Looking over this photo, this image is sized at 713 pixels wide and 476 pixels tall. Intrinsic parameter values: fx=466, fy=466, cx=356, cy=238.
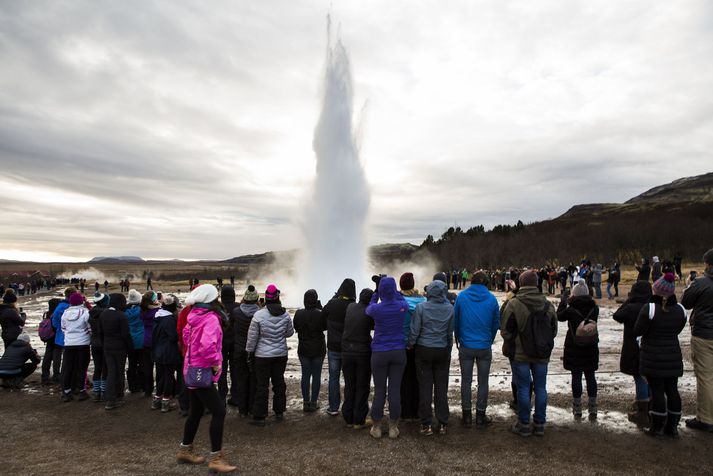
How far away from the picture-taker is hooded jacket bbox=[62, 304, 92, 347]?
8.26 meters

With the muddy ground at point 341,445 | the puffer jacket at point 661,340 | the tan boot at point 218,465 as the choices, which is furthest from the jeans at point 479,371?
the tan boot at point 218,465

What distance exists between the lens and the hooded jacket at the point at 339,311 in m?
7.00

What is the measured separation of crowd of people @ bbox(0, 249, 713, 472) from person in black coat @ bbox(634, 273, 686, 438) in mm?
13

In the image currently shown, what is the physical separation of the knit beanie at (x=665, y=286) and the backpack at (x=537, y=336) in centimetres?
139

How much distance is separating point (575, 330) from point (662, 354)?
1.04m

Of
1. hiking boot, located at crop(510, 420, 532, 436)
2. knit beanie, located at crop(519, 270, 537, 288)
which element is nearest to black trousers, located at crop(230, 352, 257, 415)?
hiking boot, located at crop(510, 420, 532, 436)

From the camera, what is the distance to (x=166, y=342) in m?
7.47

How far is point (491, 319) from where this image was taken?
6.34 m

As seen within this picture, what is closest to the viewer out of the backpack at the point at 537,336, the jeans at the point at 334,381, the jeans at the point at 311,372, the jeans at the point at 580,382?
the backpack at the point at 537,336

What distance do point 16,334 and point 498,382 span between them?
31.9ft

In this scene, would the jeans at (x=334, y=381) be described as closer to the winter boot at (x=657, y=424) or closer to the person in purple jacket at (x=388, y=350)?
the person in purple jacket at (x=388, y=350)

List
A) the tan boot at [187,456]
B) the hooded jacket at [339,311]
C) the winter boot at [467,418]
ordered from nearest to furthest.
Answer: the tan boot at [187,456] < the winter boot at [467,418] < the hooded jacket at [339,311]

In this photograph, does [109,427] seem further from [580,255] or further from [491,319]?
[580,255]

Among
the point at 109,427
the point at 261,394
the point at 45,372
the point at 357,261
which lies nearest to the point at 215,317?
the point at 261,394
